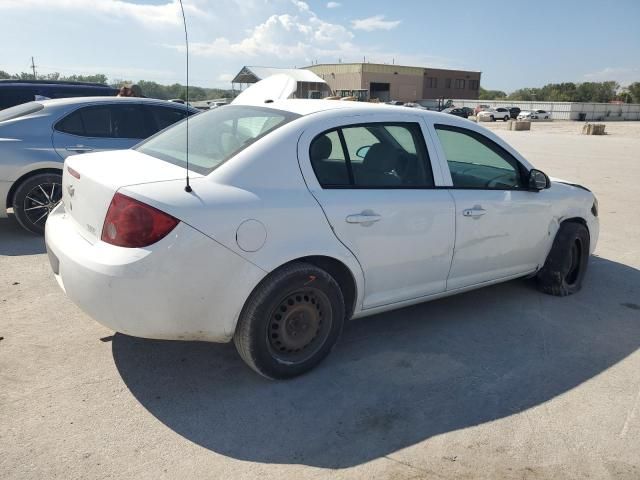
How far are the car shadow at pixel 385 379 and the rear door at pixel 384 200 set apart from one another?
1.46 feet

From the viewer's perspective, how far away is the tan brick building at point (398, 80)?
8344 cm

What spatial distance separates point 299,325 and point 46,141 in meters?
4.33

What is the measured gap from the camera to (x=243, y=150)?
2971mm

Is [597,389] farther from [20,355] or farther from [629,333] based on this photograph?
[20,355]

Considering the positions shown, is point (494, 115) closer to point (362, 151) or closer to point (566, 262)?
point (566, 262)

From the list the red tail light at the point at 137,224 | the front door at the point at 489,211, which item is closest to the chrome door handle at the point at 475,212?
the front door at the point at 489,211

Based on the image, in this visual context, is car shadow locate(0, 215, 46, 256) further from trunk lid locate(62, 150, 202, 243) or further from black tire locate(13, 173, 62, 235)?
trunk lid locate(62, 150, 202, 243)

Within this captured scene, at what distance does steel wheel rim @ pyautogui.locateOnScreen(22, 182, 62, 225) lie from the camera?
5.80 meters

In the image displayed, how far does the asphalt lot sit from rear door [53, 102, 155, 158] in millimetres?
2266

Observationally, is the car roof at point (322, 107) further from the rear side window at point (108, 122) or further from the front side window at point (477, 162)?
the rear side window at point (108, 122)

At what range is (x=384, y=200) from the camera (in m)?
3.30

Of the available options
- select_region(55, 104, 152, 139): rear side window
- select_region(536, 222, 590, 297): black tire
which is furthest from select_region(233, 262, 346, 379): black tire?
select_region(55, 104, 152, 139): rear side window

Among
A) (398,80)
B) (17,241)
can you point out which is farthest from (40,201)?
(398,80)

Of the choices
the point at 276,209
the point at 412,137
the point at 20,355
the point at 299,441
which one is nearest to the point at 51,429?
the point at 20,355
